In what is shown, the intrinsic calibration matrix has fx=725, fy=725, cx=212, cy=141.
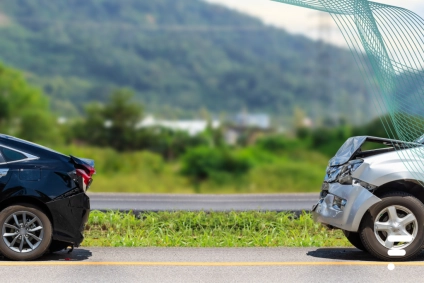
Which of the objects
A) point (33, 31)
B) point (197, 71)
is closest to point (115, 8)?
point (33, 31)

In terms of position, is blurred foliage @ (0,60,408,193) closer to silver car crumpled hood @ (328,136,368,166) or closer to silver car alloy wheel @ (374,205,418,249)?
silver car crumpled hood @ (328,136,368,166)

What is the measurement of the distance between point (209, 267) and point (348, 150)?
2.36 meters

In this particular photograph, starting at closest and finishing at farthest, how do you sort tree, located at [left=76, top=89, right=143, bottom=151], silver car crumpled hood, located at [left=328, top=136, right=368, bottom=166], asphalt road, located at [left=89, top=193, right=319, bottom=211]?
→ silver car crumpled hood, located at [left=328, top=136, right=368, bottom=166], asphalt road, located at [left=89, top=193, right=319, bottom=211], tree, located at [left=76, top=89, right=143, bottom=151]

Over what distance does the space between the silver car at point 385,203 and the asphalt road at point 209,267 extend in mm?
227

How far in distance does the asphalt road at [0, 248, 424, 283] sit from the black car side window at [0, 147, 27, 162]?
1142 mm

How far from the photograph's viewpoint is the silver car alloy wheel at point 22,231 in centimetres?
791

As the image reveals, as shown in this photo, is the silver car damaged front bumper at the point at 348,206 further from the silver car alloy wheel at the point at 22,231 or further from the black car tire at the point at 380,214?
the silver car alloy wheel at the point at 22,231

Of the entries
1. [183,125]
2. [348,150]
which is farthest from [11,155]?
[183,125]

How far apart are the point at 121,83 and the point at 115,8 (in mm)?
41068

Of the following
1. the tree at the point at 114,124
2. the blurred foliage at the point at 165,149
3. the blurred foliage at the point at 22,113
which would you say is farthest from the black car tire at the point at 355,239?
the blurred foliage at the point at 22,113

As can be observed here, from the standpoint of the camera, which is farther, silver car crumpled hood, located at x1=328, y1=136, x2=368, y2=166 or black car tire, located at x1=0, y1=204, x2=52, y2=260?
silver car crumpled hood, located at x1=328, y1=136, x2=368, y2=166

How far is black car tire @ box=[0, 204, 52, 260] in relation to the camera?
7.90m

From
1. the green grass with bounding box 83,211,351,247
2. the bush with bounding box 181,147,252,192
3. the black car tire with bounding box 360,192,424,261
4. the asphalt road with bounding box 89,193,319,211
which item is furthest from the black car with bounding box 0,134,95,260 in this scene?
the bush with bounding box 181,147,252,192

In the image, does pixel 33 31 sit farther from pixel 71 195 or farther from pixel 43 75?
pixel 71 195
